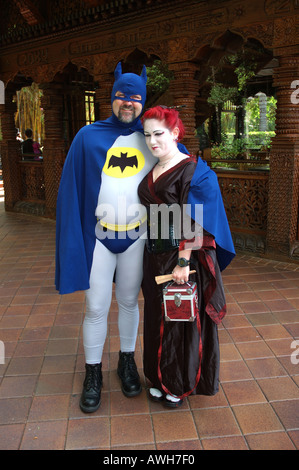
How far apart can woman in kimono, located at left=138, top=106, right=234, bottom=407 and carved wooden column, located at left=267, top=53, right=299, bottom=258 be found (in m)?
2.96

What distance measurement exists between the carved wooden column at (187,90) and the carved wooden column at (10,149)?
174 inches

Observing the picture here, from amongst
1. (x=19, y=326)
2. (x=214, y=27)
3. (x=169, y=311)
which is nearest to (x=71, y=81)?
(x=214, y=27)

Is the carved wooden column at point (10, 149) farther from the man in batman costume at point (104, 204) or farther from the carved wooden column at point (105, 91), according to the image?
the man in batman costume at point (104, 204)

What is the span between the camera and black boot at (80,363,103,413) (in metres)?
2.40

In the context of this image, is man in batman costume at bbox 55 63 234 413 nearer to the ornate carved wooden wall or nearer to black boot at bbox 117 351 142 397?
black boot at bbox 117 351 142 397

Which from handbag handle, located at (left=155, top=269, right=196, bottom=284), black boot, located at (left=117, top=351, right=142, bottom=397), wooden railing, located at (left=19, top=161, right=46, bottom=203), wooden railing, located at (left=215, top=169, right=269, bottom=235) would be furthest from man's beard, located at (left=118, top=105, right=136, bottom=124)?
wooden railing, located at (left=19, top=161, right=46, bottom=203)

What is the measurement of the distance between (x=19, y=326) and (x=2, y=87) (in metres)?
6.25

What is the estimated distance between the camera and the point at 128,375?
8.55 feet

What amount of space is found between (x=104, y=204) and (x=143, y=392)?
1240 mm

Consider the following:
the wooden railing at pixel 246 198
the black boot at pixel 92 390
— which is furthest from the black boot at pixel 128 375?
the wooden railing at pixel 246 198

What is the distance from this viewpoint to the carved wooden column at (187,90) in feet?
18.1

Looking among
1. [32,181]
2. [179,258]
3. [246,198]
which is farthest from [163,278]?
[32,181]

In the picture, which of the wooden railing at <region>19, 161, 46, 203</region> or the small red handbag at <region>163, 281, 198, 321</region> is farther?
the wooden railing at <region>19, 161, 46, 203</region>
